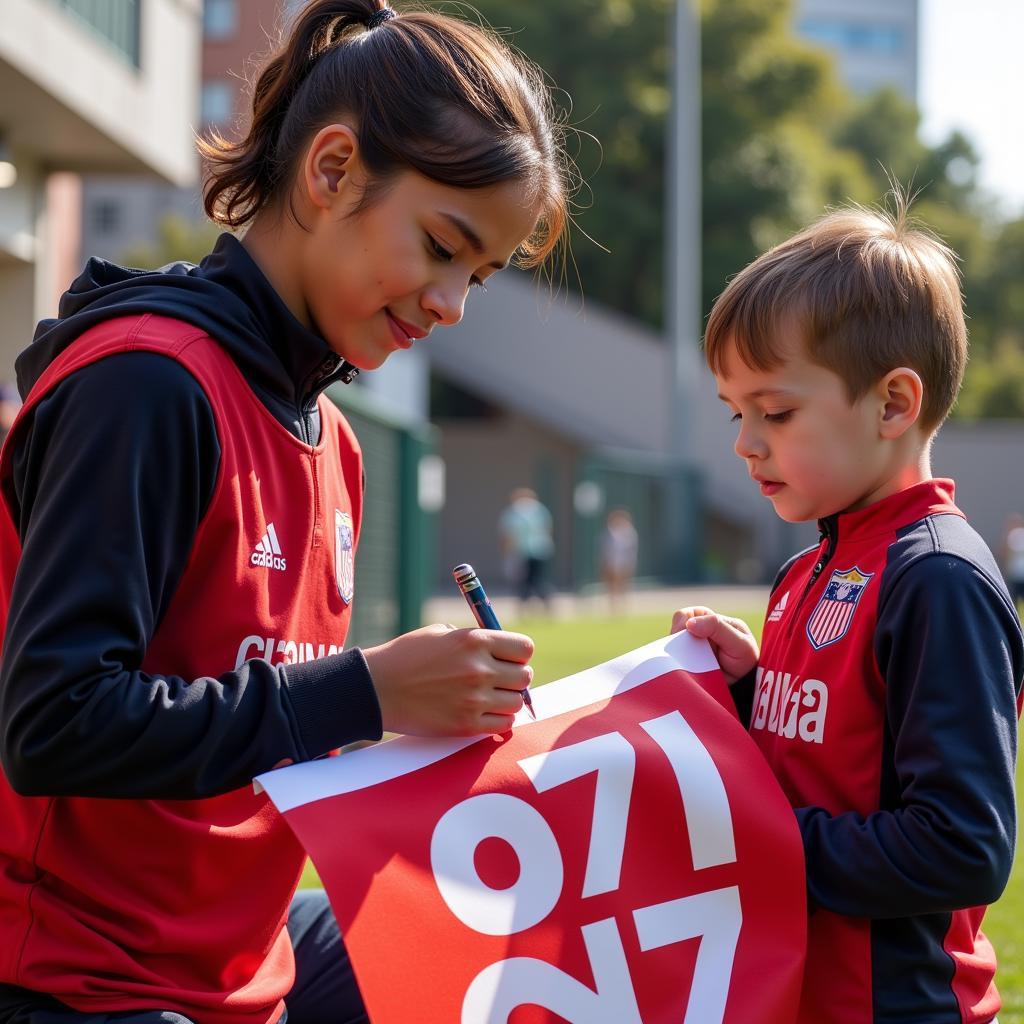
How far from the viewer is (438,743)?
6.34 ft

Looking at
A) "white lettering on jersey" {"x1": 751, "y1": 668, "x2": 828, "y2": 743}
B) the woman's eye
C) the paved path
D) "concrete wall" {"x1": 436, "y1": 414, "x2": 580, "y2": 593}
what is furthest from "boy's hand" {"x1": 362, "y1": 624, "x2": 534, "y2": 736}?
"concrete wall" {"x1": 436, "y1": 414, "x2": 580, "y2": 593}

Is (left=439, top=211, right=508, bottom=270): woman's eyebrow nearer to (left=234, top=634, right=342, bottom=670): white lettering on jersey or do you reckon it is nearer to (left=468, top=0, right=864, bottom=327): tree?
(left=234, top=634, right=342, bottom=670): white lettering on jersey

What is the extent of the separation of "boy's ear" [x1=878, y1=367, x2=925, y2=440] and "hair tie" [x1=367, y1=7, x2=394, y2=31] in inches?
38.0

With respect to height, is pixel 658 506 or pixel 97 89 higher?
pixel 97 89

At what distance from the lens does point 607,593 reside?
22703mm

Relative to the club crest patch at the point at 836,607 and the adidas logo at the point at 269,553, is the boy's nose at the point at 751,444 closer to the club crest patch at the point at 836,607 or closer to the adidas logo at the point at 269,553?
the club crest patch at the point at 836,607

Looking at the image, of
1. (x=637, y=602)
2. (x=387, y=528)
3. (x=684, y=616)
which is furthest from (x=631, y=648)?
(x=684, y=616)

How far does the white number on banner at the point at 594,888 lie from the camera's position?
5.99ft

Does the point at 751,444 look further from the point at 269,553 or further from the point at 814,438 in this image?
the point at 269,553

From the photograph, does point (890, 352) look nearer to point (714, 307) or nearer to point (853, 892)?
point (714, 307)

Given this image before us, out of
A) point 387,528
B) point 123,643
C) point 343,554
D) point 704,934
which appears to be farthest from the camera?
point 387,528

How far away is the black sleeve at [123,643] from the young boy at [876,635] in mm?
672

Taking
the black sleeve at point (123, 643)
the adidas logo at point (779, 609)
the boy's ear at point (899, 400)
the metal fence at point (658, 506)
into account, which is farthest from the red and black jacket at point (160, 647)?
the metal fence at point (658, 506)

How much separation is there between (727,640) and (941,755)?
1.80 ft
